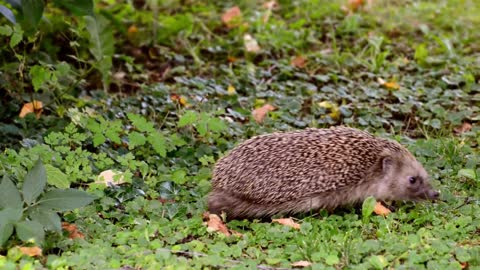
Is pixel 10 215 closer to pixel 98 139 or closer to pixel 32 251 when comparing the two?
pixel 32 251

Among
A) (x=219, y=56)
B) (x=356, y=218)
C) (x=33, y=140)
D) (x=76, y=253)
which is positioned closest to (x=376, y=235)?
(x=356, y=218)

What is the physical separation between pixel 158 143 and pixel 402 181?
6.48ft

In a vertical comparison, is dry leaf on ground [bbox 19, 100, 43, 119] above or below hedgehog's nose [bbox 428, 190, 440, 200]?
above

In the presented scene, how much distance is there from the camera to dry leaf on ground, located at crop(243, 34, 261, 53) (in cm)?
899

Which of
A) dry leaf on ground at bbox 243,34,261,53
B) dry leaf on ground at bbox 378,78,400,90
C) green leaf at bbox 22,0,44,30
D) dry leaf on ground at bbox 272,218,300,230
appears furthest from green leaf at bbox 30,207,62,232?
dry leaf on ground at bbox 243,34,261,53

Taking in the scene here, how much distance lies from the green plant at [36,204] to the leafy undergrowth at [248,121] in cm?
17

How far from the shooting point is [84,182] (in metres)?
6.00

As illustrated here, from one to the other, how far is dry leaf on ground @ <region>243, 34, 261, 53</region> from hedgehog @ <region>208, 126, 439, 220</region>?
10.8 ft

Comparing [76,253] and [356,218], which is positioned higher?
[76,253]

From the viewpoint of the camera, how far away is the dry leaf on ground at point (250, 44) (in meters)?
8.99

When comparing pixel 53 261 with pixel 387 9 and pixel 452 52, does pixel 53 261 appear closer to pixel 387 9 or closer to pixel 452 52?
pixel 452 52

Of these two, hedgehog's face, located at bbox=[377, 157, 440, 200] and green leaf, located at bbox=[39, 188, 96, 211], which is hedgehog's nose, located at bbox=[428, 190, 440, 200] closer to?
hedgehog's face, located at bbox=[377, 157, 440, 200]

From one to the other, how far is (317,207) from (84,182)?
1811 millimetres

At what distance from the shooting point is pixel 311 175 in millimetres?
5531
